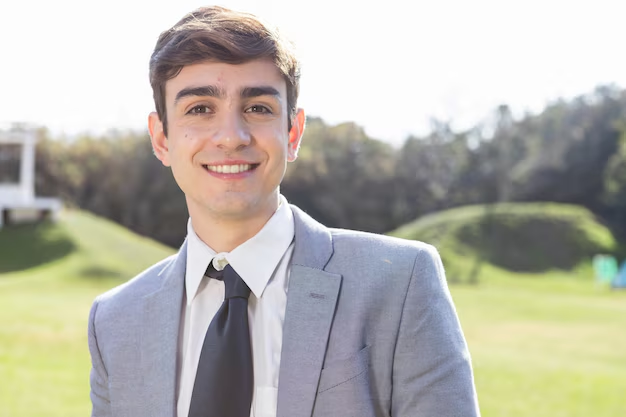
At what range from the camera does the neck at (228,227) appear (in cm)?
272

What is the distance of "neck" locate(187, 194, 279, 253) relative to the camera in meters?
2.72

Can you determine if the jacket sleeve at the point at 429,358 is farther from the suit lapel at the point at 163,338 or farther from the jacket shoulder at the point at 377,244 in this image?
the suit lapel at the point at 163,338

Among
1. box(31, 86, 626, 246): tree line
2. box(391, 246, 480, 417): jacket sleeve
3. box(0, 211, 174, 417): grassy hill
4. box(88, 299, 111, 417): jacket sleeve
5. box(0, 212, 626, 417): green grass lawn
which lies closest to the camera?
box(391, 246, 480, 417): jacket sleeve

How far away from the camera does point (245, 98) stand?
8.59 feet

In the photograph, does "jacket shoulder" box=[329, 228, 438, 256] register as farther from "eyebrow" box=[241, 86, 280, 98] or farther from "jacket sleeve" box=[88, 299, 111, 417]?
"jacket sleeve" box=[88, 299, 111, 417]

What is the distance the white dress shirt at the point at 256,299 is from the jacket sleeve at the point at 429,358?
1.45 ft

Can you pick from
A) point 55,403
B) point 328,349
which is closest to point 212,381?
point 328,349

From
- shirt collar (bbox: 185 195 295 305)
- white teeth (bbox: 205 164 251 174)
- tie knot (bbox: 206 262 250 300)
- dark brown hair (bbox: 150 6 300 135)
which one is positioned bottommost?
tie knot (bbox: 206 262 250 300)

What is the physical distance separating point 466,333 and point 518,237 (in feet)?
94.5

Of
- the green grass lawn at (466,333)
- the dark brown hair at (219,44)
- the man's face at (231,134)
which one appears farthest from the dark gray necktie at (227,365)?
the green grass lawn at (466,333)

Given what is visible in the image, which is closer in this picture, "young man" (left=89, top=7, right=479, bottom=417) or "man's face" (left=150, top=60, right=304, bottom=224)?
"young man" (left=89, top=7, right=479, bottom=417)

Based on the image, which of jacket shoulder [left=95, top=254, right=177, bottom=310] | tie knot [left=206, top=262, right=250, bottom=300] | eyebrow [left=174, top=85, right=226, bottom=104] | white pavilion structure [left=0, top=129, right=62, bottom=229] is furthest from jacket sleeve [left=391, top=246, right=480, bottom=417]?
white pavilion structure [left=0, top=129, right=62, bottom=229]

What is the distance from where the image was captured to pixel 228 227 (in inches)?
107

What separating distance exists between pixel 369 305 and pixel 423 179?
55109 millimetres
